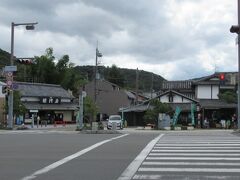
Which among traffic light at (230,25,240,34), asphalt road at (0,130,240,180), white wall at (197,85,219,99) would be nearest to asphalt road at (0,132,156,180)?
asphalt road at (0,130,240,180)

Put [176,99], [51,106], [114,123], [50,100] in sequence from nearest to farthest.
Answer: [114,123]
[176,99]
[51,106]
[50,100]

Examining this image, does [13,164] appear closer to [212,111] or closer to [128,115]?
[212,111]

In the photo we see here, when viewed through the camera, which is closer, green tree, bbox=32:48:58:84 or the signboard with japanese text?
the signboard with japanese text

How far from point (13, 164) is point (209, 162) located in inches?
219

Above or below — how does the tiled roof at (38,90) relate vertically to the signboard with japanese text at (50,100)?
above

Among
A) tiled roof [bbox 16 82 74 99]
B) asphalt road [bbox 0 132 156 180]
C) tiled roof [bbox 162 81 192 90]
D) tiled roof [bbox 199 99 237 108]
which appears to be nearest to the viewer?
asphalt road [bbox 0 132 156 180]

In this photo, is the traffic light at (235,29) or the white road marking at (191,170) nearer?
the white road marking at (191,170)

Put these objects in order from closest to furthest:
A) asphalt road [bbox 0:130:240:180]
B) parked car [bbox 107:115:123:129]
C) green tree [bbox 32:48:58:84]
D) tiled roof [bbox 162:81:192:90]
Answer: asphalt road [bbox 0:130:240:180] → parked car [bbox 107:115:123:129] → tiled roof [bbox 162:81:192:90] → green tree [bbox 32:48:58:84]

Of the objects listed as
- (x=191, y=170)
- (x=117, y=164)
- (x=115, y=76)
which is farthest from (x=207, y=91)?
(x=115, y=76)

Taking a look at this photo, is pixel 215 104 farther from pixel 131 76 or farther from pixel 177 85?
pixel 131 76

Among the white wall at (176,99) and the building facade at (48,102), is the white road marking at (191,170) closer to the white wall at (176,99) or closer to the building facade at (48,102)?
the white wall at (176,99)

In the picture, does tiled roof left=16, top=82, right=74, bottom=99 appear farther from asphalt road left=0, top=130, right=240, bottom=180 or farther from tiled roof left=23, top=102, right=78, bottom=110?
asphalt road left=0, top=130, right=240, bottom=180

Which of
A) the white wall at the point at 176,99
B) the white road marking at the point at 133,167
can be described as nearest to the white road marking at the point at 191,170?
the white road marking at the point at 133,167

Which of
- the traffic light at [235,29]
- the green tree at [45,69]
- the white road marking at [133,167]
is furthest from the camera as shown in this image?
the green tree at [45,69]
